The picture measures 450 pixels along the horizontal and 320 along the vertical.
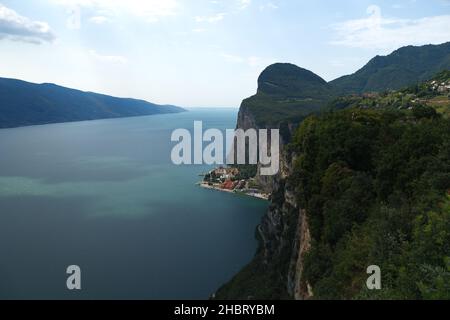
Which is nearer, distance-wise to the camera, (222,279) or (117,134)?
(222,279)

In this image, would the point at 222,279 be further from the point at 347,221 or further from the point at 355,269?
the point at 355,269

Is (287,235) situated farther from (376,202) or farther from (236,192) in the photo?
(236,192)

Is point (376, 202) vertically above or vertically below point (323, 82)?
below

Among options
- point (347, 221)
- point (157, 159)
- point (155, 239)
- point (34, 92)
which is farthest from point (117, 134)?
point (347, 221)

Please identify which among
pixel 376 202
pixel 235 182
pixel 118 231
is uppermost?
pixel 376 202

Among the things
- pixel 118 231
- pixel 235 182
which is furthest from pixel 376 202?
pixel 235 182
